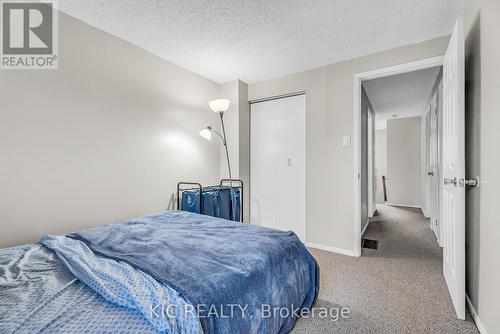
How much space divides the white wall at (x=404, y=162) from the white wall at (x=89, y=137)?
18.1 feet

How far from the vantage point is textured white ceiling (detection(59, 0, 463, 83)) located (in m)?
1.86

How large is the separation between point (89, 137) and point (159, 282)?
1701mm

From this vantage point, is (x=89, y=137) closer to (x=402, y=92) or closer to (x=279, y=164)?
(x=279, y=164)

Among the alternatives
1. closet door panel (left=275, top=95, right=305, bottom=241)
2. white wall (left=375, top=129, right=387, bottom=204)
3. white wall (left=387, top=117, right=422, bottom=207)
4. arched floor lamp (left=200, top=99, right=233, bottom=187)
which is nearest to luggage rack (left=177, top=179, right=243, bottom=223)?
arched floor lamp (left=200, top=99, right=233, bottom=187)

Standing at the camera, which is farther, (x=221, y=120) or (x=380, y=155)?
(x=380, y=155)

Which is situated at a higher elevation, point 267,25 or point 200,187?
point 267,25

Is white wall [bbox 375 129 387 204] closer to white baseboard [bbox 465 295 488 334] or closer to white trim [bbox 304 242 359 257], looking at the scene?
white trim [bbox 304 242 359 257]

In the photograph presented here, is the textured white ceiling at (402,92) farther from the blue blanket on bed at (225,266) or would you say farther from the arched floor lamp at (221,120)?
the blue blanket on bed at (225,266)

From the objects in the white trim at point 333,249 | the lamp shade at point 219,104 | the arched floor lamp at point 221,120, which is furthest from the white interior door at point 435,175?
the lamp shade at point 219,104

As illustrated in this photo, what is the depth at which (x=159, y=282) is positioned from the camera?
3.21 feet

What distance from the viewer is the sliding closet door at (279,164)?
10.5ft

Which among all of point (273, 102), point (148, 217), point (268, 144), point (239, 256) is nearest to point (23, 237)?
point (148, 217)

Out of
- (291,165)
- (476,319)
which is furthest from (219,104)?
(476,319)
